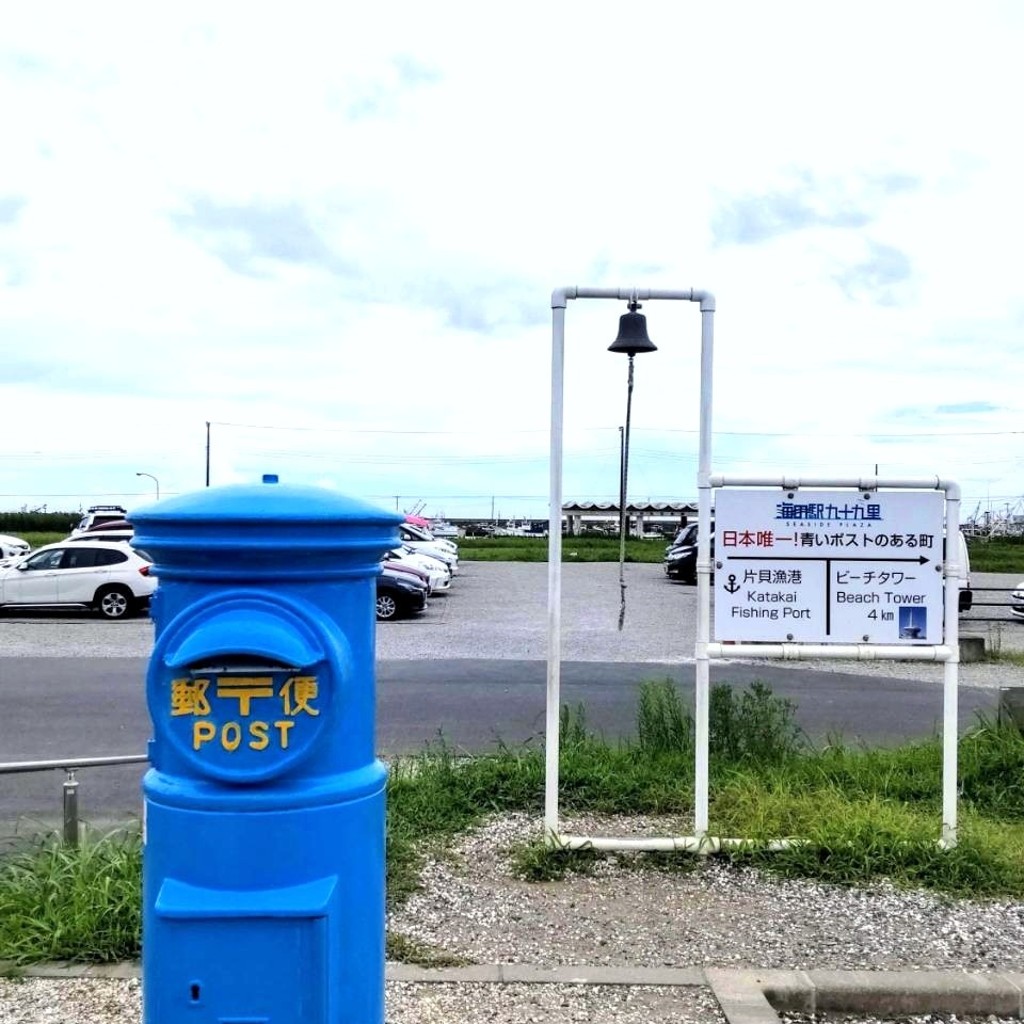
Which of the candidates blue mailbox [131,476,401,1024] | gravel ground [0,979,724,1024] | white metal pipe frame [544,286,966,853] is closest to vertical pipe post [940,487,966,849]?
white metal pipe frame [544,286,966,853]

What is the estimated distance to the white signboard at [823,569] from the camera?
17.0 feet

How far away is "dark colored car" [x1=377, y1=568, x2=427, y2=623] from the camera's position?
18.1 metres

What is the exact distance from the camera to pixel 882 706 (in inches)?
409

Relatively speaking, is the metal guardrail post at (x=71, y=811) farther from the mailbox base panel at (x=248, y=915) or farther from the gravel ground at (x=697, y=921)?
the mailbox base panel at (x=248, y=915)

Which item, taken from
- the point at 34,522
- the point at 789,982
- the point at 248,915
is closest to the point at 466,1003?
the point at 789,982

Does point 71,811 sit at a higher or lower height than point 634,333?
lower

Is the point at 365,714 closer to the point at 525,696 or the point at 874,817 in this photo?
the point at 874,817

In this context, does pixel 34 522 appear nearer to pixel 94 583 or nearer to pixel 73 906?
pixel 94 583

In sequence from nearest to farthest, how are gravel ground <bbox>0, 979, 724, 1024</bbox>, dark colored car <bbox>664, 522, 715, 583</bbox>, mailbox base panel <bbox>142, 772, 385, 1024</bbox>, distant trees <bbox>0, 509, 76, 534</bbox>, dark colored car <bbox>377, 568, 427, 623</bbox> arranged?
mailbox base panel <bbox>142, 772, 385, 1024</bbox> < gravel ground <bbox>0, 979, 724, 1024</bbox> < dark colored car <bbox>377, 568, 427, 623</bbox> < dark colored car <bbox>664, 522, 715, 583</bbox> < distant trees <bbox>0, 509, 76, 534</bbox>

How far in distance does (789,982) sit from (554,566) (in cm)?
211

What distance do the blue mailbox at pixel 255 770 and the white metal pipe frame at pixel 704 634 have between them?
2.72 meters

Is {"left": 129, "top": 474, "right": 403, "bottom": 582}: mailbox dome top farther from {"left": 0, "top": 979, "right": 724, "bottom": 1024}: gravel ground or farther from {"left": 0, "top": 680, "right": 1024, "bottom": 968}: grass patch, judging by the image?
{"left": 0, "top": 680, "right": 1024, "bottom": 968}: grass patch

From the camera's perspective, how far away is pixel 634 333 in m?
5.36

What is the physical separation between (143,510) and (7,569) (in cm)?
1793
